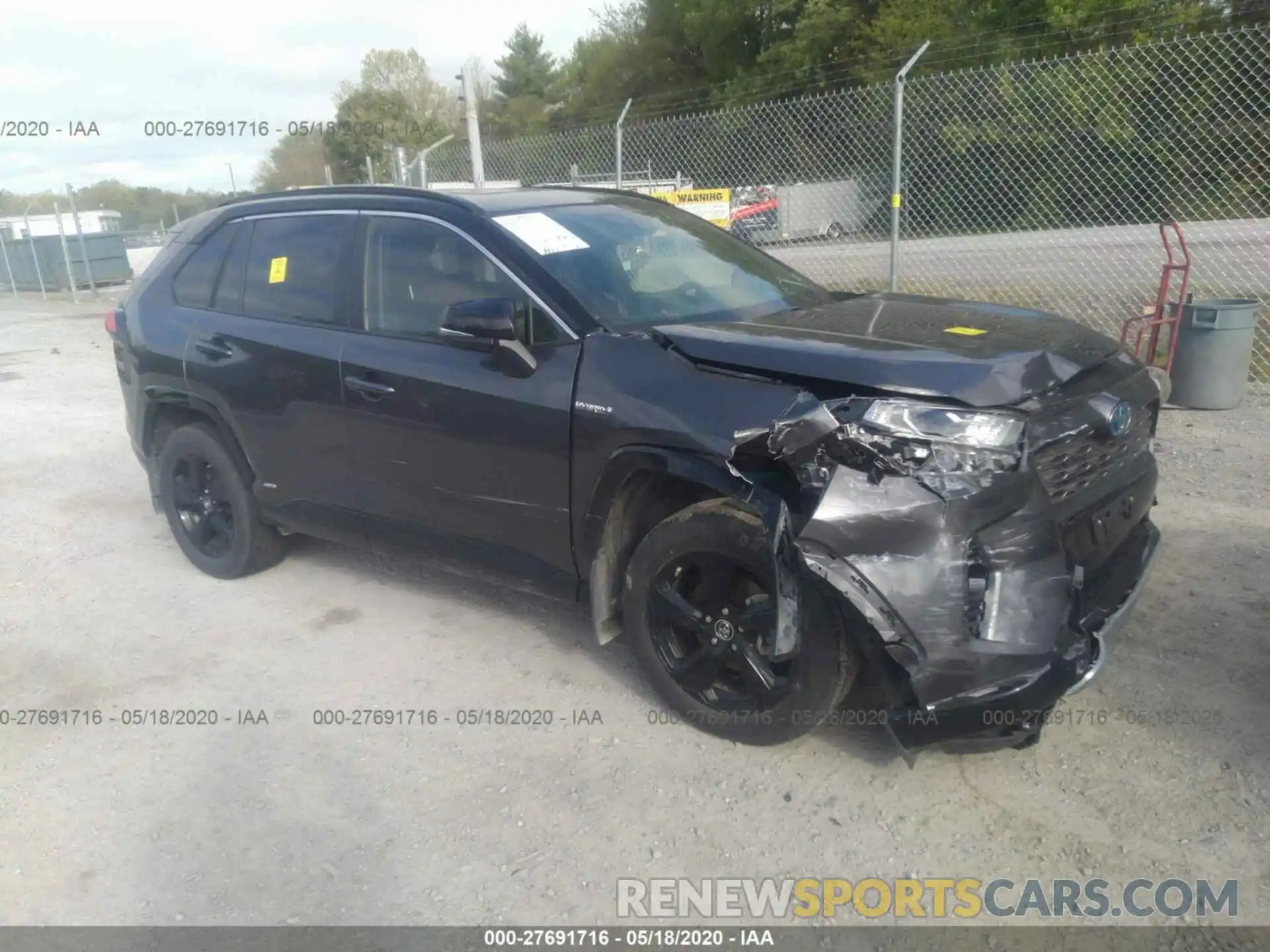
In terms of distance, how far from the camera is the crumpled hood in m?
2.93

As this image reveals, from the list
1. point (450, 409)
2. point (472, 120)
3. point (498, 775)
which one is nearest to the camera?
point (498, 775)

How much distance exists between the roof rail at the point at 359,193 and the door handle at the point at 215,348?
2.43 ft

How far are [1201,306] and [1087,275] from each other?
15.9 ft

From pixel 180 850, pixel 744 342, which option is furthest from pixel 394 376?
pixel 180 850

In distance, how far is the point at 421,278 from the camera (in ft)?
13.6

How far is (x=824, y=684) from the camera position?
3.12 meters

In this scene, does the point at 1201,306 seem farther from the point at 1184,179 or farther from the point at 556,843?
the point at 556,843

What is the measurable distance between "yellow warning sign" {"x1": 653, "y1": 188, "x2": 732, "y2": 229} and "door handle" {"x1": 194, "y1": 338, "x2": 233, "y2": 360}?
725 cm

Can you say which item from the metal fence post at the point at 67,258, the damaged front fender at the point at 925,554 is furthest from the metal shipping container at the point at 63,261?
the damaged front fender at the point at 925,554

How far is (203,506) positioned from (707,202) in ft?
26.5

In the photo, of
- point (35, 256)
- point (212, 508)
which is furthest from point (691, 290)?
point (35, 256)

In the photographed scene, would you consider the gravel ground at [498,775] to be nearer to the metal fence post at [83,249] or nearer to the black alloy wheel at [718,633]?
the black alloy wheel at [718,633]

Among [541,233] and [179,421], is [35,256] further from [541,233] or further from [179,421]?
[541,233]

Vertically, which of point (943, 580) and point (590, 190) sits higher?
point (590, 190)
